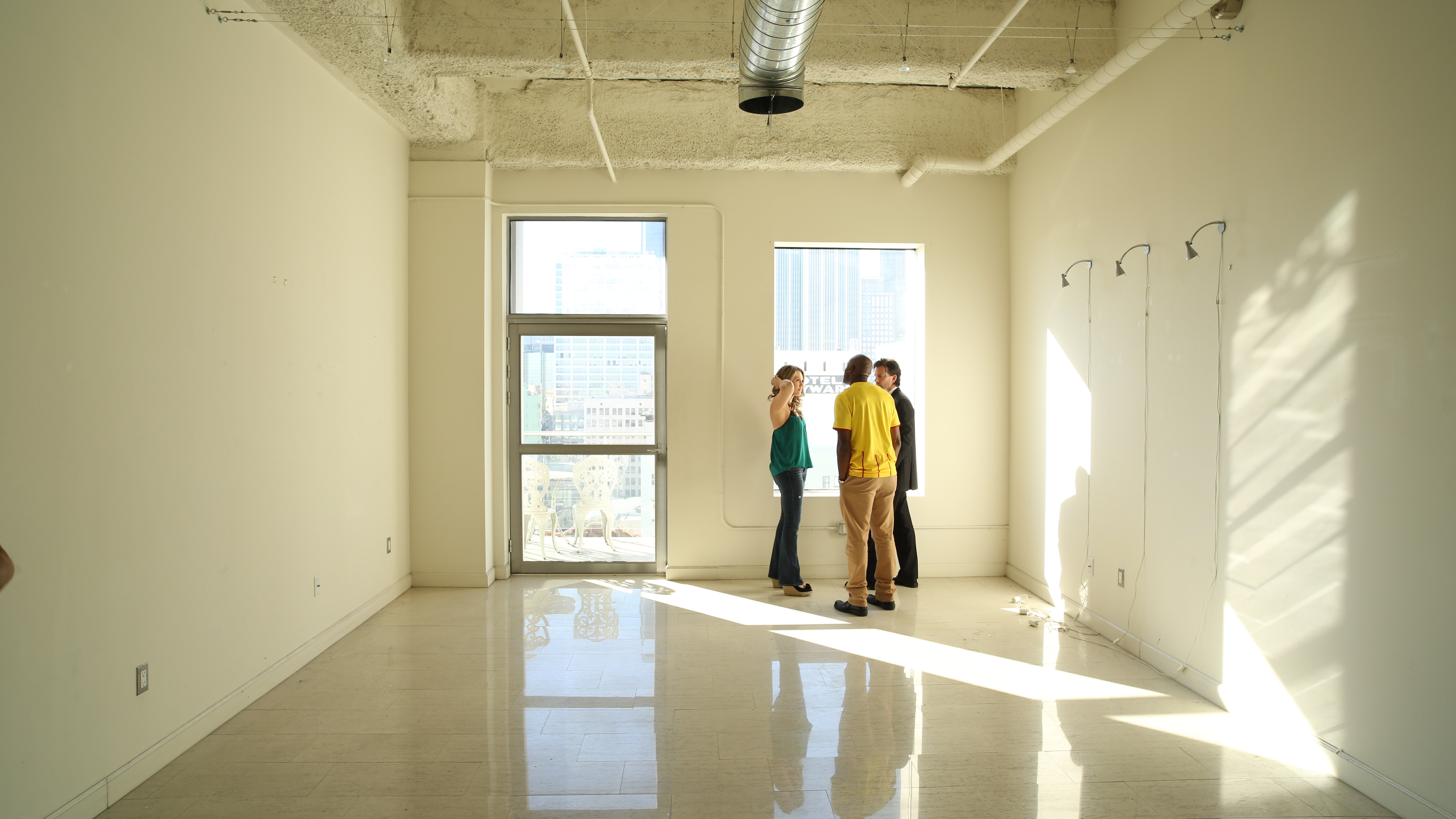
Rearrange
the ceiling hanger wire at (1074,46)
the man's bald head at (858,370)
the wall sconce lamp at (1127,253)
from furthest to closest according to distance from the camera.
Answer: the man's bald head at (858,370) < the ceiling hanger wire at (1074,46) < the wall sconce lamp at (1127,253)

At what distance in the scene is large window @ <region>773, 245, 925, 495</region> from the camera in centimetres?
595

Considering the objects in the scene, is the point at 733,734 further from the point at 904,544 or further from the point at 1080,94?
the point at 1080,94

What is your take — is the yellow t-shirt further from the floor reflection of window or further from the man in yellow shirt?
the floor reflection of window

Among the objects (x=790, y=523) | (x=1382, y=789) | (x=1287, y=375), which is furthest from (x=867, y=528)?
(x=1382, y=789)

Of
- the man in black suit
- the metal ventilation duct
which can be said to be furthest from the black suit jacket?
the metal ventilation duct

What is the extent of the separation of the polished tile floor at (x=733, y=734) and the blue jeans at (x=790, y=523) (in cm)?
73

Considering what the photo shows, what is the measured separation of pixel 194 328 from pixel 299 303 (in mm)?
849

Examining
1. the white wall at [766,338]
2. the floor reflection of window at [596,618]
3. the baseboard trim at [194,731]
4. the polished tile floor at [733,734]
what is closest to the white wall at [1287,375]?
the polished tile floor at [733,734]

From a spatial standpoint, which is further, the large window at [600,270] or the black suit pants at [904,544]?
the large window at [600,270]

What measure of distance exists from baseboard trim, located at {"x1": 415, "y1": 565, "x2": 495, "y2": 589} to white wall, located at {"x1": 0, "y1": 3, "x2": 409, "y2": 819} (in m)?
1.08

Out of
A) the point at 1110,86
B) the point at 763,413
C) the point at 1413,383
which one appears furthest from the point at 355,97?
the point at 1413,383

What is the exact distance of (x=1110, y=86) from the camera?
431 centimetres

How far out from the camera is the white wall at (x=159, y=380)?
7.65 feet

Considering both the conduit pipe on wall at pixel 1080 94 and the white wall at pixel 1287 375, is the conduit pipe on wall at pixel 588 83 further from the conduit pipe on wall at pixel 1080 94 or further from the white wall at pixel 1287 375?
the white wall at pixel 1287 375
